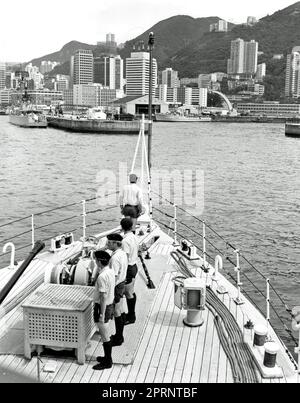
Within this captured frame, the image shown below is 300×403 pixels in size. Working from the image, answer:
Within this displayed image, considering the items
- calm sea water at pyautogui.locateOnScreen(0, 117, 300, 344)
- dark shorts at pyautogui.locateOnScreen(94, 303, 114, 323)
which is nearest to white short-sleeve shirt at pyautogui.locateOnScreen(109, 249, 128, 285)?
dark shorts at pyautogui.locateOnScreen(94, 303, 114, 323)

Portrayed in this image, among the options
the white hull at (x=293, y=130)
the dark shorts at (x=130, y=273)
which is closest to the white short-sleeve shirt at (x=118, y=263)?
the dark shorts at (x=130, y=273)

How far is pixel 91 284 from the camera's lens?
8.52m

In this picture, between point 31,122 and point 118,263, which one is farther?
point 31,122

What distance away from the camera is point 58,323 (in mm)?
7180

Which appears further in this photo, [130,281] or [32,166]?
[32,166]

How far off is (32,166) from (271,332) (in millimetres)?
46722

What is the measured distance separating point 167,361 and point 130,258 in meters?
1.59

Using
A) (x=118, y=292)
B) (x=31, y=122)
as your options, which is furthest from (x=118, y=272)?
(x=31, y=122)

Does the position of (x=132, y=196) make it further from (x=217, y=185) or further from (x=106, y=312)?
(x=217, y=185)

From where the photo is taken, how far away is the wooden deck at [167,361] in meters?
6.95

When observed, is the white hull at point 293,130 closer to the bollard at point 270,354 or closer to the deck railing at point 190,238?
the deck railing at point 190,238
